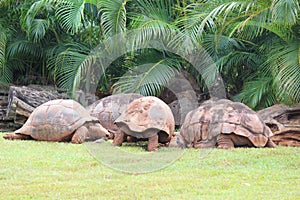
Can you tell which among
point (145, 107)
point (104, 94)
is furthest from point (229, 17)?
point (104, 94)

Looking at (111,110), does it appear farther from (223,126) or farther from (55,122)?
(223,126)

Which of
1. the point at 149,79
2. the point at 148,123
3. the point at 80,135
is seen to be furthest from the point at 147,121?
the point at 149,79

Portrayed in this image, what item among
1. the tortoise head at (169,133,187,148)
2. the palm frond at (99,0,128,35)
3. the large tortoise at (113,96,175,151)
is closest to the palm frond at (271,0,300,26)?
the large tortoise at (113,96,175,151)

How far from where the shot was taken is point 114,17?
11.3m

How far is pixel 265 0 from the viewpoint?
8703 mm

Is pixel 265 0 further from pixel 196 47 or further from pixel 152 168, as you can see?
pixel 152 168

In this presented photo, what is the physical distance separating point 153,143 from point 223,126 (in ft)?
3.28

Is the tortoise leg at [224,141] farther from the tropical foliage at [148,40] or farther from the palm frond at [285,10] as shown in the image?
the tropical foliage at [148,40]

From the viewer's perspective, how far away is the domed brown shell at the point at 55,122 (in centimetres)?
797

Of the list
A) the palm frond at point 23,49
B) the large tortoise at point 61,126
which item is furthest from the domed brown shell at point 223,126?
the palm frond at point 23,49

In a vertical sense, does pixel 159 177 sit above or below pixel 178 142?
above

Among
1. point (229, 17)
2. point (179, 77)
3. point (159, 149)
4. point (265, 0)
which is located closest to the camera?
point (159, 149)

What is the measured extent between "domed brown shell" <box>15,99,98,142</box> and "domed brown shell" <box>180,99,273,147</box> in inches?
63.4

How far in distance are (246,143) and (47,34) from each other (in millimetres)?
8386
